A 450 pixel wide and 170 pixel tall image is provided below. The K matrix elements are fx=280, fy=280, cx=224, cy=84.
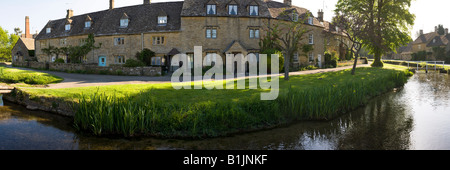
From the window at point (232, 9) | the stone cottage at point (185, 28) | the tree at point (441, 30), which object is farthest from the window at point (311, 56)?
the tree at point (441, 30)

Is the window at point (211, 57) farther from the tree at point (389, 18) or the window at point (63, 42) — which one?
the window at point (63, 42)

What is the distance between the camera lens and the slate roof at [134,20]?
119 ft

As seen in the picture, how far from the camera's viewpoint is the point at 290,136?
10.7 meters

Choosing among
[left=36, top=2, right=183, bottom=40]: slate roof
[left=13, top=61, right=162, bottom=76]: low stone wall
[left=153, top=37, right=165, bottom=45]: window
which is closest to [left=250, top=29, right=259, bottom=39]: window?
[left=36, top=2, right=183, bottom=40]: slate roof

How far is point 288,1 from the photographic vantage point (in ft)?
145

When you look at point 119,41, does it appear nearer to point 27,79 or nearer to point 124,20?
point 124,20

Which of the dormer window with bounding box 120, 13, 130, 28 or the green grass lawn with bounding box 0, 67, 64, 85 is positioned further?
the dormer window with bounding box 120, 13, 130, 28

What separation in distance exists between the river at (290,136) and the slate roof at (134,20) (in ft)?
76.6

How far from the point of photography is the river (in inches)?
372

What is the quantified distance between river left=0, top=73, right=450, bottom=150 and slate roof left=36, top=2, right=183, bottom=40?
23.4 meters

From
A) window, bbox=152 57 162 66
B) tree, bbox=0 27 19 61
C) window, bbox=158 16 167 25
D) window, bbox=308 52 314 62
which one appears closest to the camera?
window, bbox=152 57 162 66

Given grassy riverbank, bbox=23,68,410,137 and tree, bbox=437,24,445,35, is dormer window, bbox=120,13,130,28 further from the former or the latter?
tree, bbox=437,24,445,35

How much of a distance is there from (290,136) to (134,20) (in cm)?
3328
